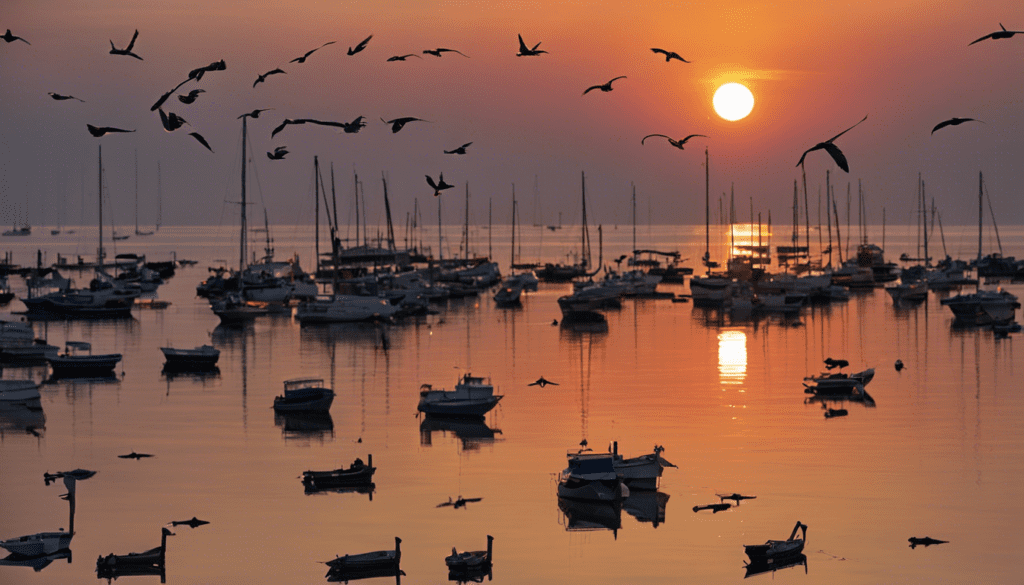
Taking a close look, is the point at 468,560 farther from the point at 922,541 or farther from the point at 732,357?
the point at 732,357

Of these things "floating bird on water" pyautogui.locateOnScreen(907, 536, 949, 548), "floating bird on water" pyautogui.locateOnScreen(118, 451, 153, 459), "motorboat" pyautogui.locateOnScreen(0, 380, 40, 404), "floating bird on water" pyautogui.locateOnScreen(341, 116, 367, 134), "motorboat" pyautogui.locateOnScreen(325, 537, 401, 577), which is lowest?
"floating bird on water" pyautogui.locateOnScreen(907, 536, 949, 548)

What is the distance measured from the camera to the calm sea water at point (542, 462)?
32.9 metres

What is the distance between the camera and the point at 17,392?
56469mm

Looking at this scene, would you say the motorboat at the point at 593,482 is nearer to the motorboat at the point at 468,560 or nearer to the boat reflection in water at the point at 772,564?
the motorboat at the point at 468,560

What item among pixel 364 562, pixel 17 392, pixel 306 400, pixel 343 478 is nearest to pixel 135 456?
pixel 306 400

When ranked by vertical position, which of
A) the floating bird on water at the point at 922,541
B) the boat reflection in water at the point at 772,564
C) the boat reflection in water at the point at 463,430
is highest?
the boat reflection in water at the point at 463,430

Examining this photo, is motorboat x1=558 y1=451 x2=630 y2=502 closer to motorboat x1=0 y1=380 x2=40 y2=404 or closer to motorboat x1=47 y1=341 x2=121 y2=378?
motorboat x1=0 y1=380 x2=40 y2=404

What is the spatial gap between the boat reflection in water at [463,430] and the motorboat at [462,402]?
33 centimetres

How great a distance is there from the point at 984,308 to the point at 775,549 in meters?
72.2

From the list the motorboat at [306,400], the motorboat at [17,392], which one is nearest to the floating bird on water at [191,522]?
the motorboat at [306,400]

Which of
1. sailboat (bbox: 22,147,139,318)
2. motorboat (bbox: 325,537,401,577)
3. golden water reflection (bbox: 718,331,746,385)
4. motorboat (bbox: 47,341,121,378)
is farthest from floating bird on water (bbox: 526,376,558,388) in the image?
sailboat (bbox: 22,147,139,318)

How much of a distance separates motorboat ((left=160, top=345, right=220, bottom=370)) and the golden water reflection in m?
30.6

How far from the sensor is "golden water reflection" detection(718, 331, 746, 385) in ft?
222

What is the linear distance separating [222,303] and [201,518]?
64560mm
